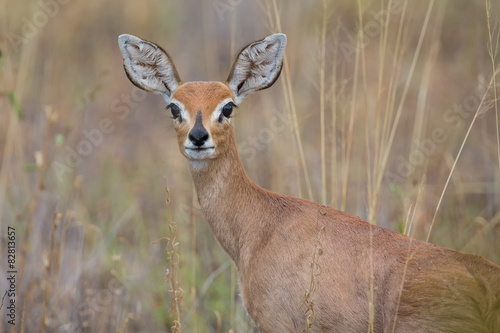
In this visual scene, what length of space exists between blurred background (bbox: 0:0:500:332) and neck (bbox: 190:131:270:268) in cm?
43

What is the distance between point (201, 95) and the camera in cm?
520

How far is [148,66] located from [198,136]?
3.52ft

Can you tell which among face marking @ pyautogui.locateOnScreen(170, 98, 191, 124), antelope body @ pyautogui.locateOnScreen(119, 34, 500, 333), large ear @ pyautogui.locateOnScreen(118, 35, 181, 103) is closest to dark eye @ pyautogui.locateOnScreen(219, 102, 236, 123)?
antelope body @ pyautogui.locateOnScreen(119, 34, 500, 333)

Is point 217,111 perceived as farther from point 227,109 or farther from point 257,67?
point 257,67

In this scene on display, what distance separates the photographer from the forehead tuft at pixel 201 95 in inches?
201

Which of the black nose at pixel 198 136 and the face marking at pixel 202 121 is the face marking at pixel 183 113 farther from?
the black nose at pixel 198 136

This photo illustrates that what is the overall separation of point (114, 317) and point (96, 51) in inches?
286

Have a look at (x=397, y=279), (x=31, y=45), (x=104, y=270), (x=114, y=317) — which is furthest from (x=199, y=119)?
(x=31, y=45)

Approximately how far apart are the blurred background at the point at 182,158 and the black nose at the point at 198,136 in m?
0.33

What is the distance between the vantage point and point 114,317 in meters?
7.20

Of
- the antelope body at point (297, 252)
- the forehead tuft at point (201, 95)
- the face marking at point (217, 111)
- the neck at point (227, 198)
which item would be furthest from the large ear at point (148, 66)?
the neck at point (227, 198)

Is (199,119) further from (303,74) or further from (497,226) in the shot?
(303,74)

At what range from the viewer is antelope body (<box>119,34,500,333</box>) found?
14.1 ft

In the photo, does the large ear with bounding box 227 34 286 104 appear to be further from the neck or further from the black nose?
the black nose
